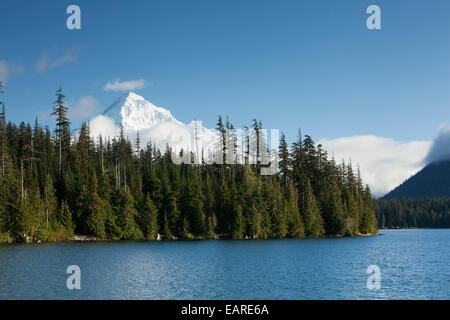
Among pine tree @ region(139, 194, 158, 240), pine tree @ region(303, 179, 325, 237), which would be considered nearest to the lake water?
pine tree @ region(139, 194, 158, 240)

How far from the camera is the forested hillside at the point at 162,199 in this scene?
76.8 meters

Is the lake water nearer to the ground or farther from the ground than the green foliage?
nearer to the ground

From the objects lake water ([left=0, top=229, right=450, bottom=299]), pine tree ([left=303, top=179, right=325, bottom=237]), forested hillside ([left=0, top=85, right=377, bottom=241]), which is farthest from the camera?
pine tree ([left=303, top=179, right=325, bottom=237])

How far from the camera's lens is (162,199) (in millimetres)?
93625

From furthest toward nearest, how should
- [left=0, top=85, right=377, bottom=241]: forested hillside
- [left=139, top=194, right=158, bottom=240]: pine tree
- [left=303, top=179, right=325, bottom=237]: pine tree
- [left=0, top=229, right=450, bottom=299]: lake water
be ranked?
[left=303, top=179, right=325, bottom=237]: pine tree, [left=139, top=194, right=158, bottom=240]: pine tree, [left=0, top=85, right=377, bottom=241]: forested hillside, [left=0, top=229, right=450, bottom=299]: lake water

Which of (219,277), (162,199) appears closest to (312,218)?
(162,199)

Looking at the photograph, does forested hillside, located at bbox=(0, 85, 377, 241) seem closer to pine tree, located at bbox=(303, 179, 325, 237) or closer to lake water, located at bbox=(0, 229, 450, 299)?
pine tree, located at bbox=(303, 179, 325, 237)

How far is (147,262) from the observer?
45.2 meters

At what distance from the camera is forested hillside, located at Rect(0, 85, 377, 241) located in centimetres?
7681

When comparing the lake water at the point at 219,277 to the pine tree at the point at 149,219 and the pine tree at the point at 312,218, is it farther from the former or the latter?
the pine tree at the point at 312,218

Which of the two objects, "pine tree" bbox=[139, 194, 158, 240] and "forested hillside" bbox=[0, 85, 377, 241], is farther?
"pine tree" bbox=[139, 194, 158, 240]
